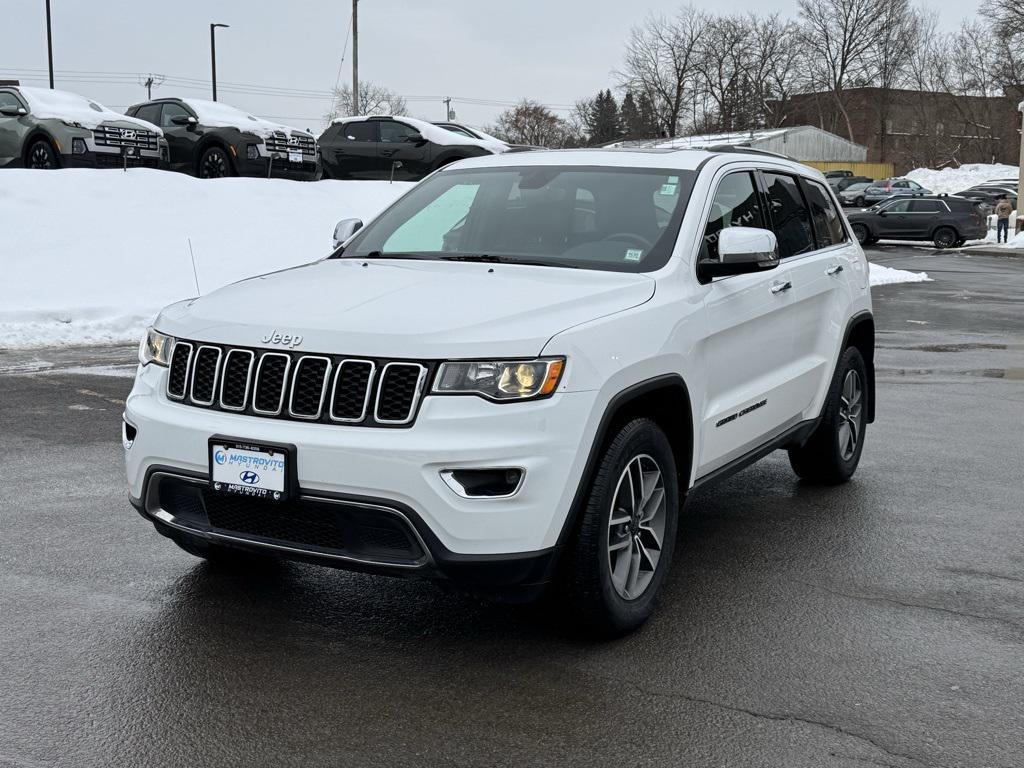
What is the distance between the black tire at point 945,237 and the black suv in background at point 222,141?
22758mm

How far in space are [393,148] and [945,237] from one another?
832 inches

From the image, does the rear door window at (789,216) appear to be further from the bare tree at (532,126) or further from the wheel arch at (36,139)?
the bare tree at (532,126)

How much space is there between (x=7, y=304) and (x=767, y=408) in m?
11.7

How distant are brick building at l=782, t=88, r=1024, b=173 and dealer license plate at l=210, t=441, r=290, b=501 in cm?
7911

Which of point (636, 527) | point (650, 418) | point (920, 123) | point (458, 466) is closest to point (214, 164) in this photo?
point (650, 418)

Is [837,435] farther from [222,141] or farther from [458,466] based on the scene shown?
[222,141]

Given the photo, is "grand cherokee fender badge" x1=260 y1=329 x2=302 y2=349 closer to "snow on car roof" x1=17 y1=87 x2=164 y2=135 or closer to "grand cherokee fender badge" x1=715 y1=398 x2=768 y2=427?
"grand cherokee fender badge" x1=715 y1=398 x2=768 y2=427

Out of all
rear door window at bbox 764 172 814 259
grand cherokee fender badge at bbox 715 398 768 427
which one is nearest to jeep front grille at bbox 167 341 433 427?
grand cherokee fender badge at bbox 715 398 768 427

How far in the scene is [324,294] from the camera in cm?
441

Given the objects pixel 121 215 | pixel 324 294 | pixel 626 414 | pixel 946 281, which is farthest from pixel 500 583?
pixel 946 281

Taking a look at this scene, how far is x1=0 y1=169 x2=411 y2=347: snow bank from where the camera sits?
1438 cm

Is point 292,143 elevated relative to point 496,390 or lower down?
elevated

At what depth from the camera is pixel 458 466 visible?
3730 millimetres

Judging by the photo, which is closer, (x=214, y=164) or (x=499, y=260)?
(x=499, y=260)
